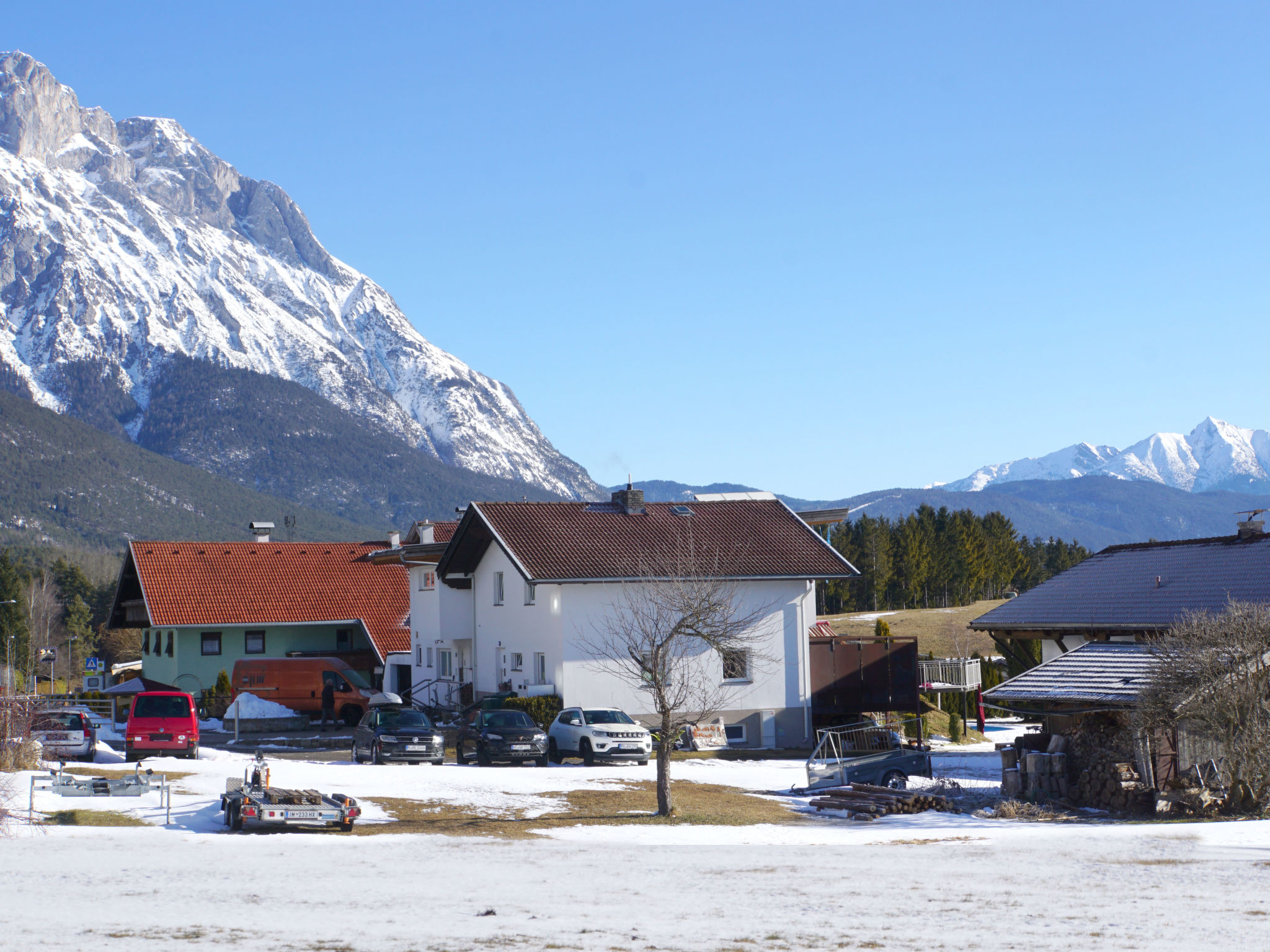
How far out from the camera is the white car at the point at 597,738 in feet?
112

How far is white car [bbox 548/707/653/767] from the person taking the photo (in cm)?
3406

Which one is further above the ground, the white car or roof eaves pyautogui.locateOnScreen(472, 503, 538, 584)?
roof eaves pyautogui.locateOnScreen(472, 503, 538, 584)

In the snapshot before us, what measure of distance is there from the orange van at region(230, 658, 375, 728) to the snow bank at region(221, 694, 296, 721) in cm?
32

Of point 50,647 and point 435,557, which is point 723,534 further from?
point 50,647

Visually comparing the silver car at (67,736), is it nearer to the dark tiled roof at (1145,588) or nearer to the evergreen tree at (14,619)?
the dark tiled roof at (1145,588)

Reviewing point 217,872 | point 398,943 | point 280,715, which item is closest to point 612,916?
point 398,943

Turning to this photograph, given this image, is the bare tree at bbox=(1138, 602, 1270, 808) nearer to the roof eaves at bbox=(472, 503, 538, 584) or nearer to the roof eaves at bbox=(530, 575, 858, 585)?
the roof eaves at bbox=(530, 575, 858, 585)

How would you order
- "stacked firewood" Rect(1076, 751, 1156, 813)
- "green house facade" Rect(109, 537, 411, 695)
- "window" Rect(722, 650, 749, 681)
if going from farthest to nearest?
"green house facade" Rect(109, 537, 411, 695) → "window" Rect(722, 650, 749, 681) → "stacked firewood" Rect(1076, 751, 1156, 813)

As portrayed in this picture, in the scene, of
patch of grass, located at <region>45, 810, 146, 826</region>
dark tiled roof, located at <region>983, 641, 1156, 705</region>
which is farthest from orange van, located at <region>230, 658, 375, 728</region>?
dark tiled roof, located at <region>983, 641, 1156, 705</region>

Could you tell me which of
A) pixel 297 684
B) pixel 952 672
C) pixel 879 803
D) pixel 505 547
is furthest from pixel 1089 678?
pixel 297 684

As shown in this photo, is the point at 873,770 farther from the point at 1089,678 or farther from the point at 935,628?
the point at 935,628

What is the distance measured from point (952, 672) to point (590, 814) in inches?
1327

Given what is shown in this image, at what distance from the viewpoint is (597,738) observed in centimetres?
3406

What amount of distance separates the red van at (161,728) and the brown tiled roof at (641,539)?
438 inches
